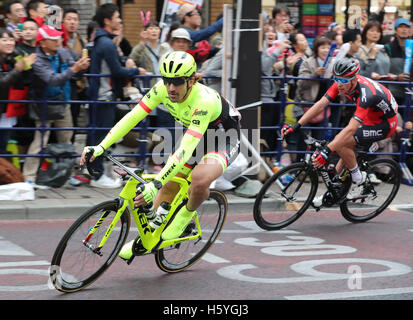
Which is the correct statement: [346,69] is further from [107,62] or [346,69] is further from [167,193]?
[107,62]

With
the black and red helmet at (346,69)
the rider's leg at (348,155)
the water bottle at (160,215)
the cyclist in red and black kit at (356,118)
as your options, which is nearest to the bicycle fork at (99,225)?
the water bottle at (160,215)

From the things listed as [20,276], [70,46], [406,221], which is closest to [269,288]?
[20,276]

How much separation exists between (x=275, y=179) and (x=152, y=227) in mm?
→ 2441

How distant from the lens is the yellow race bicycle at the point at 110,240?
5.68 m

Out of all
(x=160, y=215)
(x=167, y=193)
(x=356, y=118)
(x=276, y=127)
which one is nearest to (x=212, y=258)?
(x=167, y=193)

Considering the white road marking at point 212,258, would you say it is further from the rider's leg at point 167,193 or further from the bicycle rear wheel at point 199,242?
the rider's leg at point 167,193

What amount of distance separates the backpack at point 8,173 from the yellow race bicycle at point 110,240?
11.3ft

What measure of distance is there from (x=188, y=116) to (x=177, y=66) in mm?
525

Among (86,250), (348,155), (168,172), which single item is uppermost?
(168,172)

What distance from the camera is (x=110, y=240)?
5.95m

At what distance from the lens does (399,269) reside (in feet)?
22.5

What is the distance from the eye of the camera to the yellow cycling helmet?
6.03 metres

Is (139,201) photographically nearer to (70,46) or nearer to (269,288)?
(269,288)

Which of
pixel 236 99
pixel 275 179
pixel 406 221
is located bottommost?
pixel 406 221
